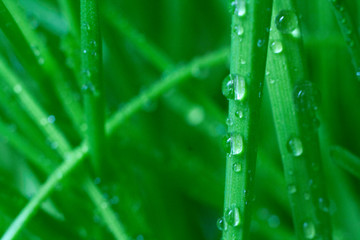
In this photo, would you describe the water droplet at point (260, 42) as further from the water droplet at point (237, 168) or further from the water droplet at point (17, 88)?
the water droplet at point (17, 88)

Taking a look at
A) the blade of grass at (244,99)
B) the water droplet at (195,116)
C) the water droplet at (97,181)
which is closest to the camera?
the blade of grass at (244,99)

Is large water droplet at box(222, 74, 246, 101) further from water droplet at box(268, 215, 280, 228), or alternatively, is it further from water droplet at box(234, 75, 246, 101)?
water droplet at box(268, 215, 280, 228)

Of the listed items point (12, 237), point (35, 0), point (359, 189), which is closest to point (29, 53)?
A: point (12, 237)

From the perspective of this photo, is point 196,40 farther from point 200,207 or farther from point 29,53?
point 29,53

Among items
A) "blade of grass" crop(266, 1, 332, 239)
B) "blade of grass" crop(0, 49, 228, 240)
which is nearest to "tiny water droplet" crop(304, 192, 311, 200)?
"blade of grass" crop(266, 1, 332, 239)

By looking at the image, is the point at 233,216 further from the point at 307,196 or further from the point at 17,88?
the point at 17,88

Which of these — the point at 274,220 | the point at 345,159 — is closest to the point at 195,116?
the point at 274,220

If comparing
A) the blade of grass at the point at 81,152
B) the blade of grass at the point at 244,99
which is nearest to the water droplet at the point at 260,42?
the blade of grass at the point at 244,99
